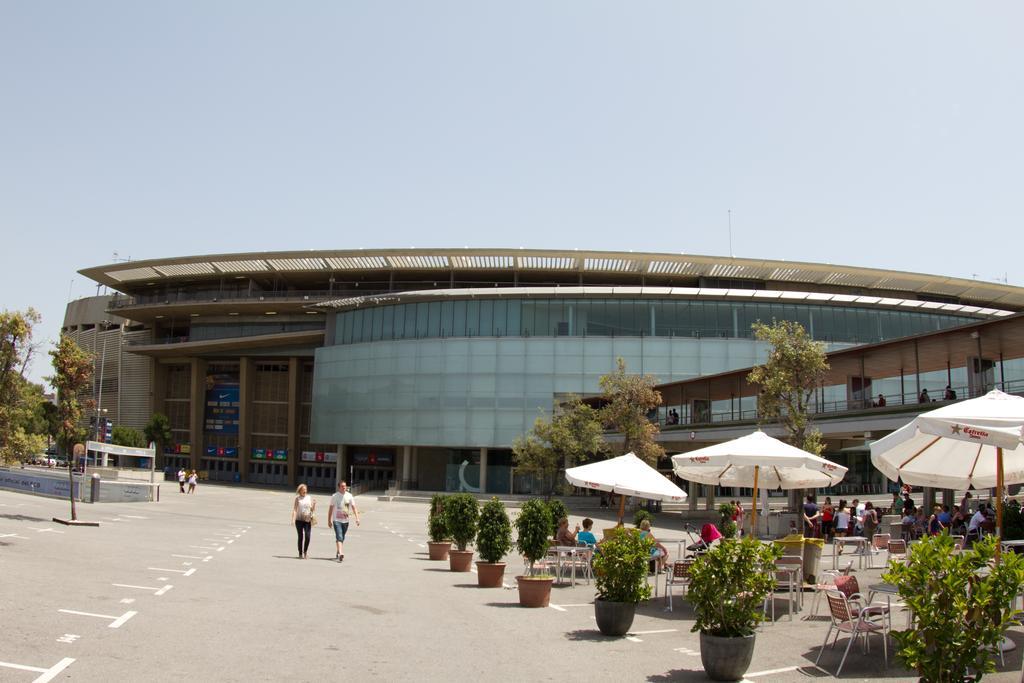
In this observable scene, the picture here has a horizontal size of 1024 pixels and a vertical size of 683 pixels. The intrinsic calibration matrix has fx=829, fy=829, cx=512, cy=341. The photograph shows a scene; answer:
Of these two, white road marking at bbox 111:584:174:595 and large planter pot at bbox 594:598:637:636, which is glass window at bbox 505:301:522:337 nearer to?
white road marking at bbox 111:584:174:595

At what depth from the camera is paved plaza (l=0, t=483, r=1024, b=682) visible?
807 cm

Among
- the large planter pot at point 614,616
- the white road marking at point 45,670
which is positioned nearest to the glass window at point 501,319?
the large planter pot at point 614,616

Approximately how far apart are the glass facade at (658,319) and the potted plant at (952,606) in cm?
5496

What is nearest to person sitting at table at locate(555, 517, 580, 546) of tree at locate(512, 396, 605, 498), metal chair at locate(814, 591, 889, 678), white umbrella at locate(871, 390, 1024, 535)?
white umbrella at locate(871, 390, 1024, 535)

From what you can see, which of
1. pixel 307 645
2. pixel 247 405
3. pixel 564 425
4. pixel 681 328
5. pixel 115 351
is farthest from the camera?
pixel 115 351

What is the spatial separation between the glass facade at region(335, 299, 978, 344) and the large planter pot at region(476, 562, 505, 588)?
47.3 metres

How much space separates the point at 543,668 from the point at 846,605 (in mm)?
3208

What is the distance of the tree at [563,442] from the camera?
1845 inches

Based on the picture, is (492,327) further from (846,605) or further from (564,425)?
(846,605)

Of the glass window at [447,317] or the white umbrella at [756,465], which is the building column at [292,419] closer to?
the glass window at [447,317]

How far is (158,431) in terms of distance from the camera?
3118 inches

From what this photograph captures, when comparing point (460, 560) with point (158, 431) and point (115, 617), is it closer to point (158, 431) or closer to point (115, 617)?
point (115, 617)

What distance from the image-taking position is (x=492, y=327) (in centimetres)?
6338

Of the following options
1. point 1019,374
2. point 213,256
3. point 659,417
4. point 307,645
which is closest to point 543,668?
point 307,645
